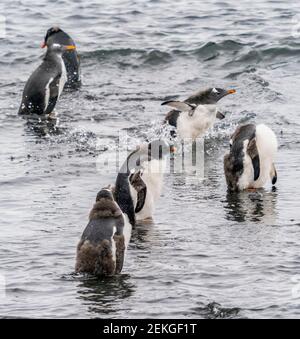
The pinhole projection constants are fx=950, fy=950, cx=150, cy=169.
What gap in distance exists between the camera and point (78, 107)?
14750 millimetres

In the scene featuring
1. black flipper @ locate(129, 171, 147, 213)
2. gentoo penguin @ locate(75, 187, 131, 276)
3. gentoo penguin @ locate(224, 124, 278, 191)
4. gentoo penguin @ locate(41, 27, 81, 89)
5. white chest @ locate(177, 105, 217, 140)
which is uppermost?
gentoo penguin @ locate(41, 27, 81, 89)

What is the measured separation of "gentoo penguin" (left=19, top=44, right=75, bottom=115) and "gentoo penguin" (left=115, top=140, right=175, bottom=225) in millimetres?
5016

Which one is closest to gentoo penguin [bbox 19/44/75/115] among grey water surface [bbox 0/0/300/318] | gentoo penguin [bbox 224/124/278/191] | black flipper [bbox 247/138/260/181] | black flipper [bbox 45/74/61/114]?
black flipper [bbox 45/74/61/114]

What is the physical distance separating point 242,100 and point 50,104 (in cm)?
305

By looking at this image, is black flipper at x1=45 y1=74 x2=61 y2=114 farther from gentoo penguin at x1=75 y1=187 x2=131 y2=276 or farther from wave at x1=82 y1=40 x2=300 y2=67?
gentoo penguin at x1=75 y1=187 x2=131 y2=276

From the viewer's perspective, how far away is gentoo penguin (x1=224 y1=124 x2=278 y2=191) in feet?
33.8

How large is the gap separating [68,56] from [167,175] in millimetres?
6184

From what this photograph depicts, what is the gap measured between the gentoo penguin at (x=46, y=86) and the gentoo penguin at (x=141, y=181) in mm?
5016

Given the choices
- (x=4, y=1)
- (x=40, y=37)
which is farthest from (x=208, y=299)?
(x=4, y=1)

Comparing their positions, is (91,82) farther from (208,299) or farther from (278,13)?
(208,299)

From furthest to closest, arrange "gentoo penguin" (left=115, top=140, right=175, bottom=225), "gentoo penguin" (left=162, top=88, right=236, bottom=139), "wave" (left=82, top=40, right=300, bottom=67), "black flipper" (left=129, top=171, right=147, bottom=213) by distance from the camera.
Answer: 1. "wave" (left=82, top=40, right=300, bottom=67)
2. "gentoo penguin" (left=162, top=88, right=236, bottom=139)
3. "black flipper" (left=129, top=171, right=147, bottom=213)
4. "gentoo penguin" (left=115, top=140, right=175, bottom=225)

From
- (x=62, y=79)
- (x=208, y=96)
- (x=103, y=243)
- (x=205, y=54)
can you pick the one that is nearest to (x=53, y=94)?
(x=62, y=79)

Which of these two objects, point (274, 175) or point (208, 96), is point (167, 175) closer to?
point (274, 175)

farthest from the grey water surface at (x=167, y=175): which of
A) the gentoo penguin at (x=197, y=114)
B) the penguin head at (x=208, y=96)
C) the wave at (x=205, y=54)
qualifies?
the penguin head at (x=208, y=96)
